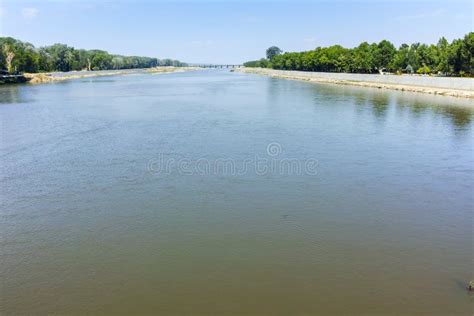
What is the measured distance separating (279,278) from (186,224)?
3383 millimetres

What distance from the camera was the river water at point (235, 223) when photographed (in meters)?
7.50

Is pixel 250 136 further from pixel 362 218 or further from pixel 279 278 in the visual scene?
pixel 279 278

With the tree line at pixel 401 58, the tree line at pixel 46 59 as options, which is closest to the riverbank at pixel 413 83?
the tree line at pixel 401 58

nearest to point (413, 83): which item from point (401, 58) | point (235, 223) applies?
point (401, 58)

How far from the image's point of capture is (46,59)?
109 metres

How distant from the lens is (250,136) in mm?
22156

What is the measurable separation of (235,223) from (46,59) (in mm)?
114869

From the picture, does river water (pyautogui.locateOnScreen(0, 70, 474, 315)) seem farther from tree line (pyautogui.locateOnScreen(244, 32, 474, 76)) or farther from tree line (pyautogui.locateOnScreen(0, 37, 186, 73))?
tree line (pyautogui.locateOnScreen(0, 37, 186, 73))

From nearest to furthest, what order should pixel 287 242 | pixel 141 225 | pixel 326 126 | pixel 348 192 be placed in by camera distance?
pixel 287 242
pixel 141 225
pixel 348 192
pixel 326 126

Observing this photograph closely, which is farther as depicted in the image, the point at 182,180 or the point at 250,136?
the point at 250,136

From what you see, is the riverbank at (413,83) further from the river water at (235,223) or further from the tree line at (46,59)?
the tree line at (46,59)

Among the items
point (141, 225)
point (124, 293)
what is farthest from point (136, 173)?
point (124, 293)

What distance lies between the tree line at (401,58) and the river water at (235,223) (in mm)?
35570

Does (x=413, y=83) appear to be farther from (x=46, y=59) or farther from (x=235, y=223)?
(x=46, y=59)
